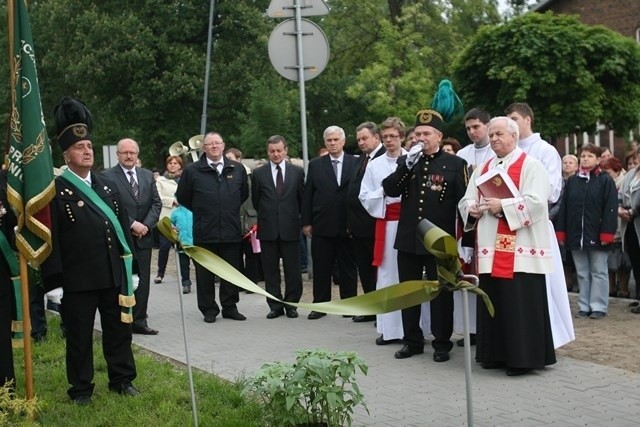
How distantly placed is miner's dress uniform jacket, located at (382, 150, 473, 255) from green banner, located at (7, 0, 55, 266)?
330cm

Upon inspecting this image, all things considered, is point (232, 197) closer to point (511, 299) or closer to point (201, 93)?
point (511, 299)

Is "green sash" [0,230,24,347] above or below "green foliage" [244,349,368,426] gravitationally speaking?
above

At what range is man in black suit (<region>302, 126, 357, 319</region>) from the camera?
1138 cm

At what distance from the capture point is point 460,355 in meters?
9.03

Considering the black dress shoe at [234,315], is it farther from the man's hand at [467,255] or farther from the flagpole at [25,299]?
the flagpole at [25,299]

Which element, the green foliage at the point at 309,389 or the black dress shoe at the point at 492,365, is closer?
the green foliage at the point at 309,389

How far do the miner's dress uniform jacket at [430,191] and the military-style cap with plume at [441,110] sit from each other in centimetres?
30

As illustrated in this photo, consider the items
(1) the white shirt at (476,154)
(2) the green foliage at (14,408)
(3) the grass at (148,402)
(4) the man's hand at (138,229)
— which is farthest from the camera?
(4) the man's hand at (138,229)

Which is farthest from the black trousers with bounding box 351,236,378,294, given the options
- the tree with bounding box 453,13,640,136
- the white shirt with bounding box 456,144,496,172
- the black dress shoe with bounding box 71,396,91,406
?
the tree with bounding box 453,13,640,136

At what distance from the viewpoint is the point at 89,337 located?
754 centimetres

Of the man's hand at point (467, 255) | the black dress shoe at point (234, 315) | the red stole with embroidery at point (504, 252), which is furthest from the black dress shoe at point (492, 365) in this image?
the black dress shoe at point (234, 315)

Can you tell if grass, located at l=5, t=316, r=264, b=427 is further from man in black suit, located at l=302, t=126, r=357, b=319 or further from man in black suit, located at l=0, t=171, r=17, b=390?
man in black suit, located at l=302, t=126, r=357, b=319

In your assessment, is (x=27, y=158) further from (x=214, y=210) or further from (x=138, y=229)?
(x=214, y=210)

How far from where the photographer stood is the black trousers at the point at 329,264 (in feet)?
37.8
